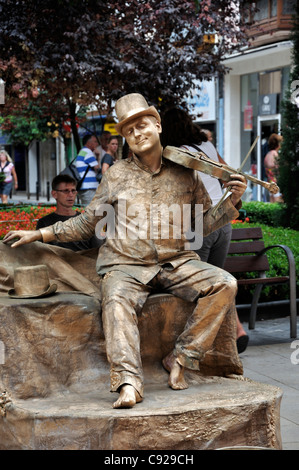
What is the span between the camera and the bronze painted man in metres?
4.45

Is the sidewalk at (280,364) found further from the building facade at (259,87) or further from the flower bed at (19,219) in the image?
the building facade at (259,87)

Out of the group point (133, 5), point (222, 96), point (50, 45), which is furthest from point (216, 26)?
point (222, 96)

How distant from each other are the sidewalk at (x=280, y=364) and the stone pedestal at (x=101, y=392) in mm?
592

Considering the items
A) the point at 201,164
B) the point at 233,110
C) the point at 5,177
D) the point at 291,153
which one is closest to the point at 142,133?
the point at 201,164

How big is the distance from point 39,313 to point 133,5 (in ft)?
27.0

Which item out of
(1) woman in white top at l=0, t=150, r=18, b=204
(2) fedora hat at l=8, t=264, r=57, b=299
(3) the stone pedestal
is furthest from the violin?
(1) woman in white top at l=0, t=150, r=18, b=204

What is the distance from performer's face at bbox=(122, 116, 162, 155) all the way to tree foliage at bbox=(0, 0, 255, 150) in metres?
5.15

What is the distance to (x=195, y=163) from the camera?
4.62 m

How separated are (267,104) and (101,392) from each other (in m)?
19.5

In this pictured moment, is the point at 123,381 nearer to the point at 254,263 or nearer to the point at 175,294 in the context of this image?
the point at 175,294

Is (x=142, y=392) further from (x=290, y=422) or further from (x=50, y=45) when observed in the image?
(x=50, y=45)

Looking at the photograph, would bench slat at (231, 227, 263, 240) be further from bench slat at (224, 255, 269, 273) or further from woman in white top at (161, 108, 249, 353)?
woman in white top at (161, 108, 249, 353)

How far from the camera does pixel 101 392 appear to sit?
14.8ft
